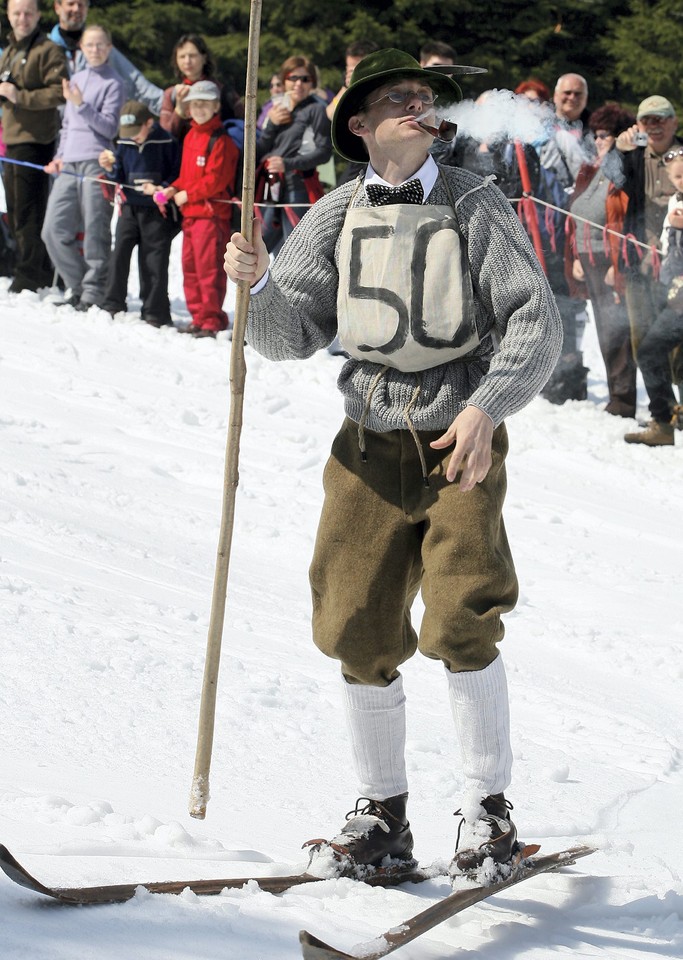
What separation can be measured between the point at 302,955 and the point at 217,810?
1.02 m

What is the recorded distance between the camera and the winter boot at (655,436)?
839 centimetres

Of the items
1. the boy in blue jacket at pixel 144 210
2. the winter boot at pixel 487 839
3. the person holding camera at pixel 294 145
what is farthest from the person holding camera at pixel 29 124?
the winter boot at pixel 487 839

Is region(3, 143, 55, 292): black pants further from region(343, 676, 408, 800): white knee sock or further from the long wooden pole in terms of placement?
Result: region(343, 676, 408, 800): white knee sock

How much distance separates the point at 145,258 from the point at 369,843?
302 inches

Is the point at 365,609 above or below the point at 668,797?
above

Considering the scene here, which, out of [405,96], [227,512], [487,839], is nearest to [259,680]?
[227,512]

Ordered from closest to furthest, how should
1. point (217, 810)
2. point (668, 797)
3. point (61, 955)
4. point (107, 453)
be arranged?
point (61, 955)
point (217, 810)
point (668, 797)
point (107, 453)

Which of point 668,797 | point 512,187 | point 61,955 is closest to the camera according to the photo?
point 61,955

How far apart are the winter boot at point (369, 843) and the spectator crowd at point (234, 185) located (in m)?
5.56

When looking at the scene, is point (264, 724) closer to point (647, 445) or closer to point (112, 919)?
point (112, 919)

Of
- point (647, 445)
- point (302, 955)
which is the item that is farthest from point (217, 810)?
point (647, 445)

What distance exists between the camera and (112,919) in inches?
105

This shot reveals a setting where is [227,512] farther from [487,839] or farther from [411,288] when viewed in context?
[487,839]

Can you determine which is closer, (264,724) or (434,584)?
(434,584)
